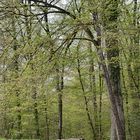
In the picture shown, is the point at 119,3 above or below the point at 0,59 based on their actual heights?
above

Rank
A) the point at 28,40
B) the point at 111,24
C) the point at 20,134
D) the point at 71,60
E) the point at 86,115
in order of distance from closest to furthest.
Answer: the point at 111,24 < the point at 28,40 < the point at 71,60 < the point at 20,134 < the point at 86,115

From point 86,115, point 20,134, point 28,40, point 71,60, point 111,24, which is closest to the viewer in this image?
point 111,24

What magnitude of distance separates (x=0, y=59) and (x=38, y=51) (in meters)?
1.04

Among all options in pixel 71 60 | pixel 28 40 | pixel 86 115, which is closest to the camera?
pixel 28 40

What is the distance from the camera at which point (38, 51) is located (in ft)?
32.5

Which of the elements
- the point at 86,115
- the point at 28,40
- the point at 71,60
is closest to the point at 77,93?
the point at 86,115

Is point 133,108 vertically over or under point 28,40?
under

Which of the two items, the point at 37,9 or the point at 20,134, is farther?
the point at 20,134

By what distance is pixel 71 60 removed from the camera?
1148cm

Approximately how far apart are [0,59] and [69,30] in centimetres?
203

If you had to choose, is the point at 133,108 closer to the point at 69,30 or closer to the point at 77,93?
the point at 77,93

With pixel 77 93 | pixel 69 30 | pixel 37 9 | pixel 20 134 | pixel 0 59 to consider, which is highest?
pixel 37 9

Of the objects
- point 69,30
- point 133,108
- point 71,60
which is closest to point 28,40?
point 69,30

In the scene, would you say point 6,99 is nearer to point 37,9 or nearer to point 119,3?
point 37,9
